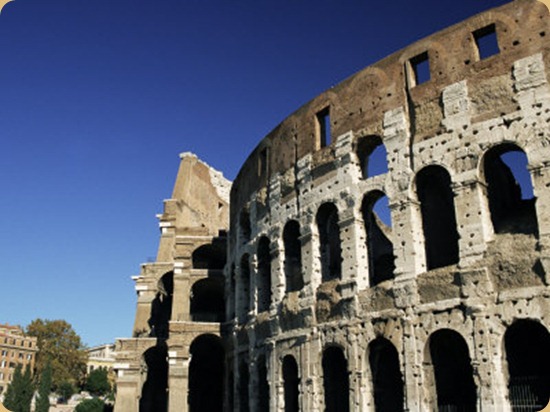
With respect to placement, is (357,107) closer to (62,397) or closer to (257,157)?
(257,157)

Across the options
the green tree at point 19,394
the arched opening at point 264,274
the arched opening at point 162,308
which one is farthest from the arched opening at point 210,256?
the green tree at point 19,394

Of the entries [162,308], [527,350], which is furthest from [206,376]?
[527,350]

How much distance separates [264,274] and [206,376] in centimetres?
932

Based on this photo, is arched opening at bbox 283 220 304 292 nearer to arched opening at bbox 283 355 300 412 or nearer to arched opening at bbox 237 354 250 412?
arched opening at bbox 283 355 300 412

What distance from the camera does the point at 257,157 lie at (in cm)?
2228

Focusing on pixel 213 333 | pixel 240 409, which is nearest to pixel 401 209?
pixel 240 409

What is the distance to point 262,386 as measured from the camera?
2025 centimetres

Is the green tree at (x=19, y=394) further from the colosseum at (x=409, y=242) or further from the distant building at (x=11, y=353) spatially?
the distant building at (x=11, y=353)

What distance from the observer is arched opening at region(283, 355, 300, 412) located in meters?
18.4

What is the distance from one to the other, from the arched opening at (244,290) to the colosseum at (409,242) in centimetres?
5

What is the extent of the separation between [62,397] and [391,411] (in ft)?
130

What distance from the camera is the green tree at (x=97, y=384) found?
52812mm

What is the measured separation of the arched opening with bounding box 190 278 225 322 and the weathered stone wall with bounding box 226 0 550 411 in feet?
26.3

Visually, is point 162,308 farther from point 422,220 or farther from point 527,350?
point 527,350
